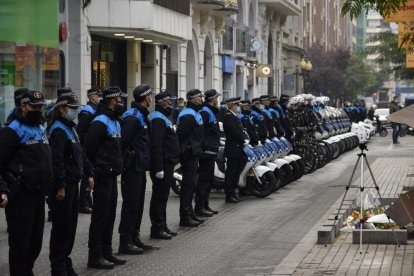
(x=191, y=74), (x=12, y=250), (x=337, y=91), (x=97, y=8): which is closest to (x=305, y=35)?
(x=337, y=91)

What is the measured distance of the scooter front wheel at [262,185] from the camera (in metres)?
21.2

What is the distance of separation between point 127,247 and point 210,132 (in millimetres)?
4829

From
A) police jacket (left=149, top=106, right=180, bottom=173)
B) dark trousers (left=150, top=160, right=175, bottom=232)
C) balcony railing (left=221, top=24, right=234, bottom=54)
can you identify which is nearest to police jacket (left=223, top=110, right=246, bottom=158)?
police jacket (left=149, top=106, right=180, bottom=173)

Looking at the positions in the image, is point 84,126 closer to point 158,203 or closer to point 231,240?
point 158,203

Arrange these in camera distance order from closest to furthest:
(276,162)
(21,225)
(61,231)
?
(21,225), (61,231), (276,162)

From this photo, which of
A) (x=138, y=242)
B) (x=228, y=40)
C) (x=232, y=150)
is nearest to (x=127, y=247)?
(x=138, y=242)

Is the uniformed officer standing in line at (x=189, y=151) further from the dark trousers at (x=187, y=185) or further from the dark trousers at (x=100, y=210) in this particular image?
the dark trousers at (x=100, y=210)

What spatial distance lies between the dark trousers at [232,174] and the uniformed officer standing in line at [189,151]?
3.40 metres

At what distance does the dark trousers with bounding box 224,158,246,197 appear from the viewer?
20.3 metres

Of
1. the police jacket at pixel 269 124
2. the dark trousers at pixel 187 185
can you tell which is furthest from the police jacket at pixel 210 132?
the police jacket at pixel 269 124

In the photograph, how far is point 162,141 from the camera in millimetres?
14969

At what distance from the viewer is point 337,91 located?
294 feet

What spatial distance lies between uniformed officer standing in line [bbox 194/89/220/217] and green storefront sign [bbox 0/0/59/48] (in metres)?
4.44

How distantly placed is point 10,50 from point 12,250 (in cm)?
1099
